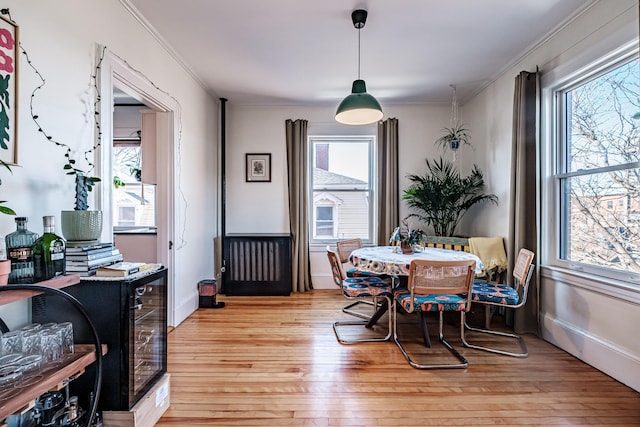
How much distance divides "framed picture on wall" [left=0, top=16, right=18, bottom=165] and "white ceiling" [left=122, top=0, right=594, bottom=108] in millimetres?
1177

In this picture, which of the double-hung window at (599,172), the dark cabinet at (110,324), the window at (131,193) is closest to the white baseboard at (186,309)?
the window at (131,193)

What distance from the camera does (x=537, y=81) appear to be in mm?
2982

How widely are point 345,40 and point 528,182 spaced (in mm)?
2138

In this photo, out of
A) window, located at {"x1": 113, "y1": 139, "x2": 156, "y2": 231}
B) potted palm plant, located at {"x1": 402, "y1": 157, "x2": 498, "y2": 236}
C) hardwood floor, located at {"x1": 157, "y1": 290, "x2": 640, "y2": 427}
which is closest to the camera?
hardwood floor, located at {"x1": 157, "y1": 290, "x2": 640, "y2": 427}

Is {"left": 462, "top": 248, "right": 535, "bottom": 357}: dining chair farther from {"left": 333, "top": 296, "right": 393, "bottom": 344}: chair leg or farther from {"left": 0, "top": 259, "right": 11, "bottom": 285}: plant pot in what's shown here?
{"left": 0, "top": 259, "right": 11, "bottom": 285}: plant pot

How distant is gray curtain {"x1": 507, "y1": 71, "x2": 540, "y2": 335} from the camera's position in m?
3.00

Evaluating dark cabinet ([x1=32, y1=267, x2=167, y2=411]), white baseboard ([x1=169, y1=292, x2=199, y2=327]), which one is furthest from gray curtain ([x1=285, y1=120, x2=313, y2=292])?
dark cabinet ([x1=32, y1=267, x2=167, y2=411])

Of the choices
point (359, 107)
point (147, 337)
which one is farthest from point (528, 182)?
point (147, 337)

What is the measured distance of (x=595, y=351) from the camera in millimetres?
2430

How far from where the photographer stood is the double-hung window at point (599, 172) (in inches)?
90.3

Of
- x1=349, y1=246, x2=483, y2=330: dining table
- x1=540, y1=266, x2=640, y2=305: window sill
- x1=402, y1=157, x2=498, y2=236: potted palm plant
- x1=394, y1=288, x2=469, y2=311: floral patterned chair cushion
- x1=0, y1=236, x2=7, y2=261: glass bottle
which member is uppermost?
x1=402, y1=157, x2=498, y2=236: potted palm plant

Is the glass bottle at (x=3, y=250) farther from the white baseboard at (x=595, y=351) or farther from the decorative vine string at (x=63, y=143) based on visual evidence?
the white baseboard at (x=595, y=351)

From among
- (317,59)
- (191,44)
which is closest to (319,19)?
(317,59)

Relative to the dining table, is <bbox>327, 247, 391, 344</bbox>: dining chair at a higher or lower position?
lower
